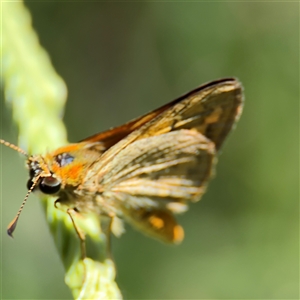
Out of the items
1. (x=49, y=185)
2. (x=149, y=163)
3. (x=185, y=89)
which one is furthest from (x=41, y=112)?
(x=185, y=89)

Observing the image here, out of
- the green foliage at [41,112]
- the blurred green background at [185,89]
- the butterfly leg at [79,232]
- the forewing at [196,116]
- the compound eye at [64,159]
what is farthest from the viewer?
the blurred green background at [185,89]

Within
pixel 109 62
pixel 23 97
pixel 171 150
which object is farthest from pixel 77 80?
pixel 23 97

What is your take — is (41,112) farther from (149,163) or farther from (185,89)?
(185,89)

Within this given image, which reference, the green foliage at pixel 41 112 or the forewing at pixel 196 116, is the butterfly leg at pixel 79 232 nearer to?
the green foliage at pixel 41 112

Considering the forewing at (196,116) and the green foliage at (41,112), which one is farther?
the forewing at (196,116)

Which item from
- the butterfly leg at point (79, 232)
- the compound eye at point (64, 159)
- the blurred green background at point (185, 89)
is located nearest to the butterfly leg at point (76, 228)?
the butterfly leg at point (79, 232)

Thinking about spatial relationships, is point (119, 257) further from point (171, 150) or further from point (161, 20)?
point (161, 20)
